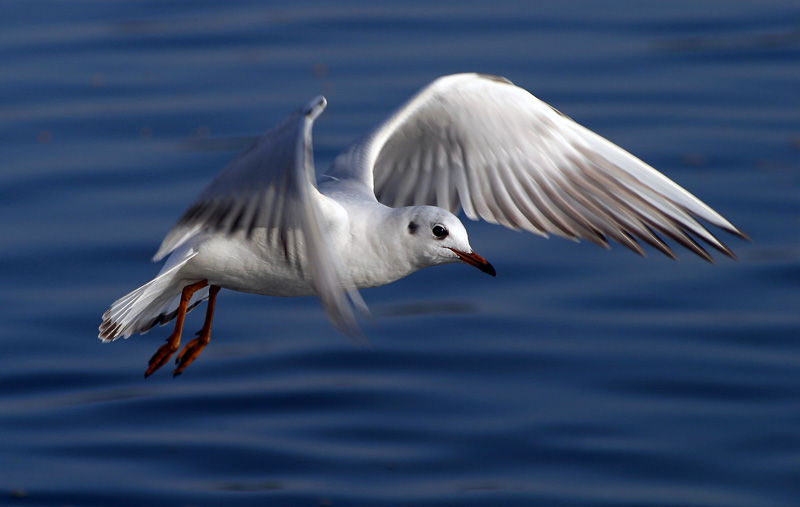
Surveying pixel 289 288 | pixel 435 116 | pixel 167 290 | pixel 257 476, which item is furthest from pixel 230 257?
pixel 257 476

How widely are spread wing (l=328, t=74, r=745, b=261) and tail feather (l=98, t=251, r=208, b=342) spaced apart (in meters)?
1.19

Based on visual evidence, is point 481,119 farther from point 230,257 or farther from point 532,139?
point 230,257

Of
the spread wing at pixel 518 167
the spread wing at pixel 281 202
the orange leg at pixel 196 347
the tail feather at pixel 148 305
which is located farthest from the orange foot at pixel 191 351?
the spread wing at pixel 518 167

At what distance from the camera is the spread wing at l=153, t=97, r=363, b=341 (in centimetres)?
583

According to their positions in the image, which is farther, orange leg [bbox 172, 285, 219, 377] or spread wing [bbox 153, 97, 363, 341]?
orange leg [bbox 172, 285, 219, 377]

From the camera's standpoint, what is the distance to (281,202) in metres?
6.05

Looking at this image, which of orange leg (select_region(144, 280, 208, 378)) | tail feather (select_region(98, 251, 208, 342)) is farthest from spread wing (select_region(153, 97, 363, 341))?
orange leg (select_region(144, 280, 208, 378))

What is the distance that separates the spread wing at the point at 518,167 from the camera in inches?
301

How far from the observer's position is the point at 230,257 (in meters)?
6.83

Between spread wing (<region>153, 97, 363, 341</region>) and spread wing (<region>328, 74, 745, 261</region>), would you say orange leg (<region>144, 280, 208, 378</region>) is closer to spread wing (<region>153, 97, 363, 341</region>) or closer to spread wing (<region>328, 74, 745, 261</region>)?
spread wing (<region>153, 97, 363, 341</region>)

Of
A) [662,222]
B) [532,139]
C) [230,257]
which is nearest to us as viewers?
[230,257]

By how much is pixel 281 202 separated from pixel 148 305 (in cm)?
215

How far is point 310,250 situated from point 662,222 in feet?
8.36

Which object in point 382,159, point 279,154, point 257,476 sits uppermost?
point 382,159
